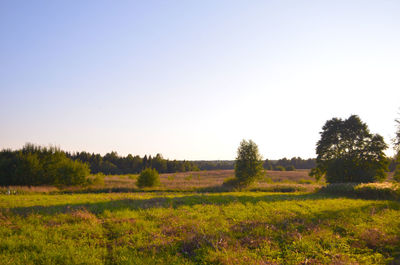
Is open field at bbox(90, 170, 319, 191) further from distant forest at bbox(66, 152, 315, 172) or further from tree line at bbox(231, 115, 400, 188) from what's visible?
distant forest at bbox(66, 152, 315, 172)

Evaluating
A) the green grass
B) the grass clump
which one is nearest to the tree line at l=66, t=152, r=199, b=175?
the grass clump

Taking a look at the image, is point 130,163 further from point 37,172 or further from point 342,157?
point 342,157

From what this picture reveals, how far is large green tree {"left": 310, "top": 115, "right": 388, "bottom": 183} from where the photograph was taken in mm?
34344

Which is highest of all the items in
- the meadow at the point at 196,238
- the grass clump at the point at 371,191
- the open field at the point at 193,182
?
the meadow at the point at 196,238

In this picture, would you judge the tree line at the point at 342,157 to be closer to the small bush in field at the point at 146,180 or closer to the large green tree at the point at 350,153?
the large green tree at the point at 350,153

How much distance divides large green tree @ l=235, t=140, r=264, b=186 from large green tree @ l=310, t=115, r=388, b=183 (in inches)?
439

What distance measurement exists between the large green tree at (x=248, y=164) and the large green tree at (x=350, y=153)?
11.1 m

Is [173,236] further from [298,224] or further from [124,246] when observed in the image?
[298,224]

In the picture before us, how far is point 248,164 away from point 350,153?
54.9ft

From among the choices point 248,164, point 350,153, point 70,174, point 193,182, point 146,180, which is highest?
point 350,153

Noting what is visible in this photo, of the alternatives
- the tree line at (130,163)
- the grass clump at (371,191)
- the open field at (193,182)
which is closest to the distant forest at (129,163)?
the tree line at (130,163)

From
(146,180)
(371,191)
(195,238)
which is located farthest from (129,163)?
(195,238)

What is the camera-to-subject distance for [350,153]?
36031mm

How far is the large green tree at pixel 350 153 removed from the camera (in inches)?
1352
